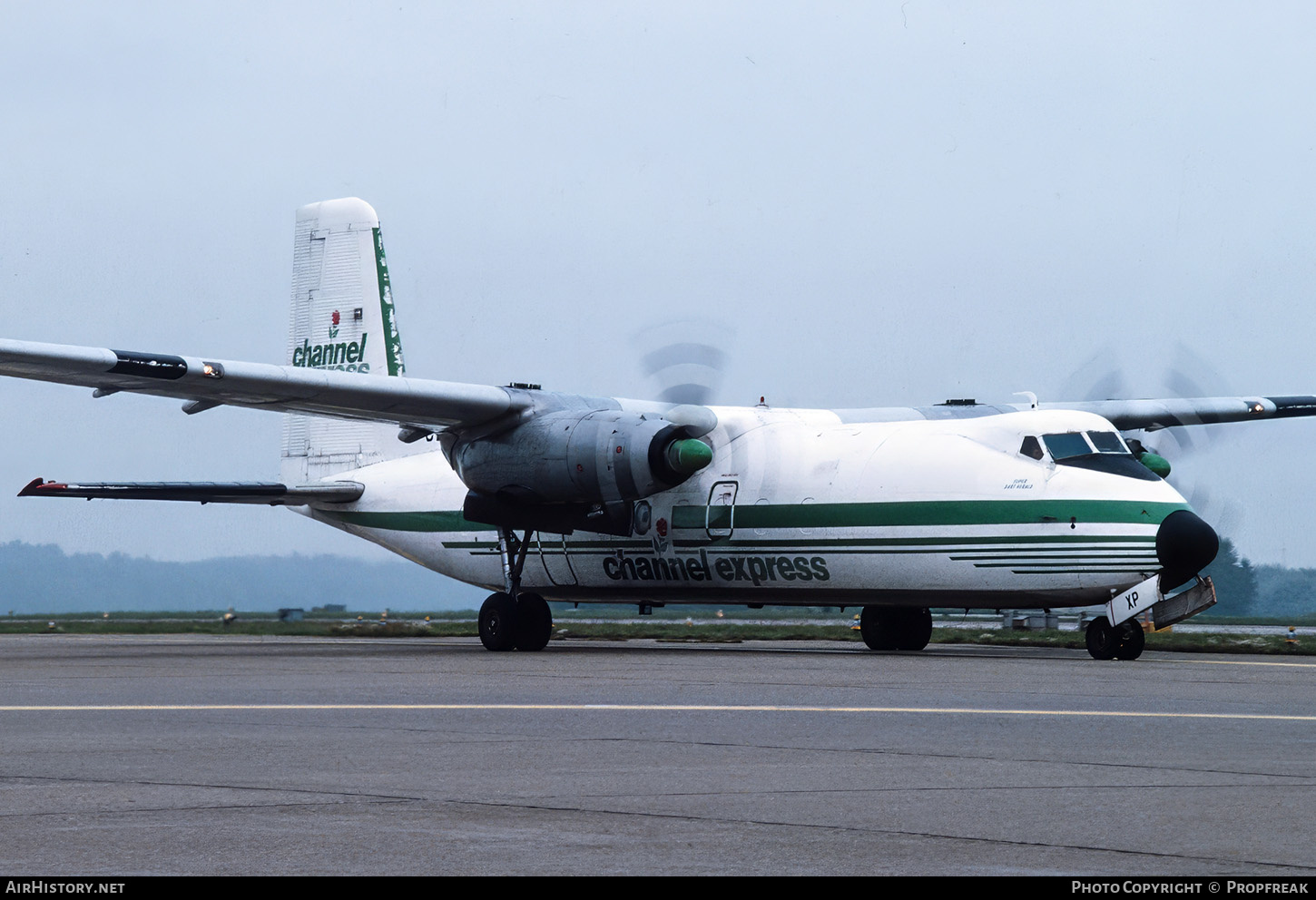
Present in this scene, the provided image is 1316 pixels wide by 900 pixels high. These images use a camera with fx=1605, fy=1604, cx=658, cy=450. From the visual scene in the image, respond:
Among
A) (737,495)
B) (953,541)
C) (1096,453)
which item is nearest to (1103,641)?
(953,541)

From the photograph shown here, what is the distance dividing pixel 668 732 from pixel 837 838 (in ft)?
13.8

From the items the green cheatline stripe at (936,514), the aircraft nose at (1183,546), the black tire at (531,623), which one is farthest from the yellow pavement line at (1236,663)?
the black tire at (531,623)

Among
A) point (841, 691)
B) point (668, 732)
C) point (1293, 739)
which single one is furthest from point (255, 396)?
point (1293, 739)

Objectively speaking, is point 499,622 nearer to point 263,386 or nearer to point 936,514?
point 263,386

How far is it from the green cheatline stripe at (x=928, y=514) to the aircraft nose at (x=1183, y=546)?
252 mm

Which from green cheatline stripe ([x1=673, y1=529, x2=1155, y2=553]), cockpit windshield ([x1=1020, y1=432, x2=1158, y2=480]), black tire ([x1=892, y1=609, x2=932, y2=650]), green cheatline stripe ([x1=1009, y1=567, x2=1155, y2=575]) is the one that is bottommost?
black tire ([x1=892, y1=609, x2=932, y2=650])

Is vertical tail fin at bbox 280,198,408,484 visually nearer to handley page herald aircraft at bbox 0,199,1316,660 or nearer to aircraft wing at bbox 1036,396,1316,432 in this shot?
handley page herald aircraft at bbox 0,199,1316,660

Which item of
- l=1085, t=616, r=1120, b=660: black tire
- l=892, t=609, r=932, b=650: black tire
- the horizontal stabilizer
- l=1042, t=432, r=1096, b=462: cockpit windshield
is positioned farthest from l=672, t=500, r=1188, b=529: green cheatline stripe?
the horizontal stabilizer

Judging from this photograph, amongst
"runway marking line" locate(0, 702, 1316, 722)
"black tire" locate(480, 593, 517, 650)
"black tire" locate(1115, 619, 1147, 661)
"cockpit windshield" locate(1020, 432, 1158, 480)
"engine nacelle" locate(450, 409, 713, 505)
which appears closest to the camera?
"runway marking line" locate(0, 702, 1316, 722)

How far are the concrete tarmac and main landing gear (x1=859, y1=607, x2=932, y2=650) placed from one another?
22.8 feet

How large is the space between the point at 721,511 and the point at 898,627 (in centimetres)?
325

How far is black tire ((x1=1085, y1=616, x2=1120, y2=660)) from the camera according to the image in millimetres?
19391

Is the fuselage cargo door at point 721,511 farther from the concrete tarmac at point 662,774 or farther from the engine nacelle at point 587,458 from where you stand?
the concrete tarmac at point 662,774

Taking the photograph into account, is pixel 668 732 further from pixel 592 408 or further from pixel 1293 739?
pixel 592 408
